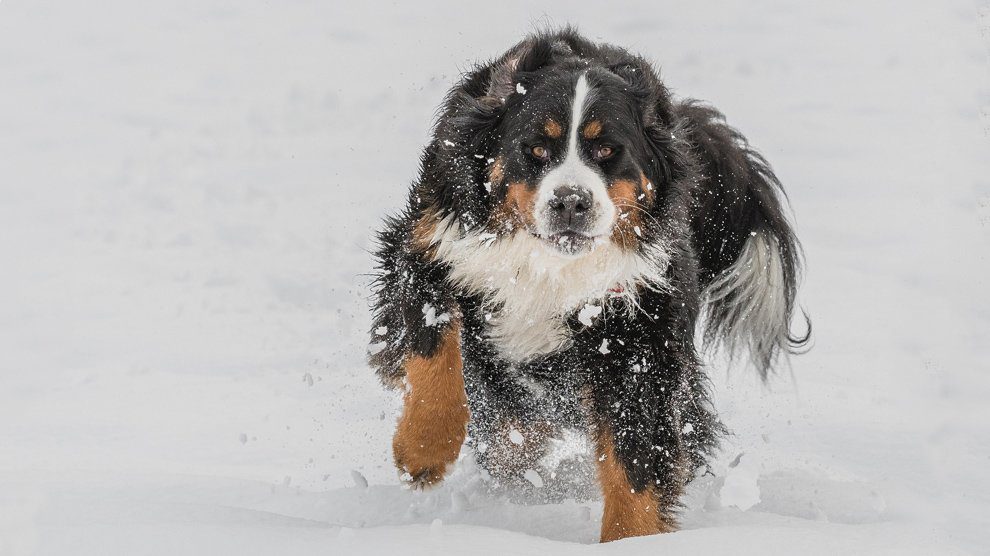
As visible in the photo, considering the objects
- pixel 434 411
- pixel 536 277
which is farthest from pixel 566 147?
pixel 434 411

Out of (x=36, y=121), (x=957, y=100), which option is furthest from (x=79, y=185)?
(x=957, y=100)

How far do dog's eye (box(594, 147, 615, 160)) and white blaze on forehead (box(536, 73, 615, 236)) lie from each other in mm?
58

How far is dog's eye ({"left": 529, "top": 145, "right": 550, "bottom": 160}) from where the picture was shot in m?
3.38

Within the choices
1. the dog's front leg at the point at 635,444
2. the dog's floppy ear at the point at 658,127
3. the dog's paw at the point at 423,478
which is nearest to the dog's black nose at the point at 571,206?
the dog's floppy ear at the point at 658,127

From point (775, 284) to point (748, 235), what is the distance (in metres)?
0.25

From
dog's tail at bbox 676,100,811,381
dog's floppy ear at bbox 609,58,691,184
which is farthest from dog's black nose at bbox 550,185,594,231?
dog's tail at bbox 676,100,811,381

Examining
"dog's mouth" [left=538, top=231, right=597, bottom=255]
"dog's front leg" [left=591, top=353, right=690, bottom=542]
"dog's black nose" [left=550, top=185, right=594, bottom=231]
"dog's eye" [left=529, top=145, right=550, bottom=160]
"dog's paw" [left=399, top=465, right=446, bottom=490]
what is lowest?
"dog's paw" [left=399, top=465, right=446, bottom=490]

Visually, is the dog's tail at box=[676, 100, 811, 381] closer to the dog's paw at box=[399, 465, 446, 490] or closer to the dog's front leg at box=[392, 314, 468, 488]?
the dog's front leg at box=[392, 314, 468, 488]

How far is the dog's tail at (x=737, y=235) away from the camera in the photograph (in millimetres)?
4121

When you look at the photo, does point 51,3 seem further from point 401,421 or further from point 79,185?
point 401,421

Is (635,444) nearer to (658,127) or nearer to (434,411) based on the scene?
(434,411)

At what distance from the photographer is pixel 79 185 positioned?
7.72 m

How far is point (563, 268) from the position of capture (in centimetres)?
368

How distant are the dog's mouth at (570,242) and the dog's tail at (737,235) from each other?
0.83 m
